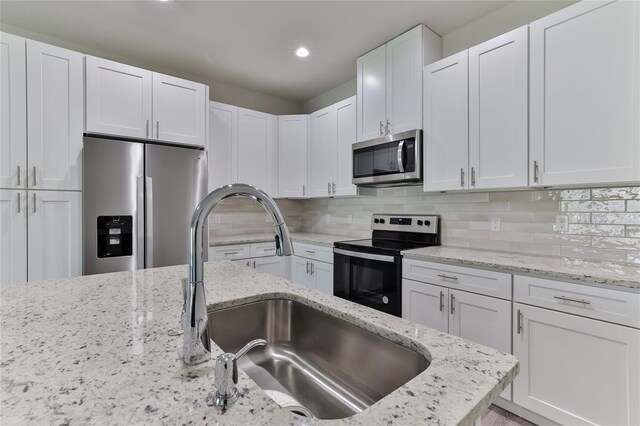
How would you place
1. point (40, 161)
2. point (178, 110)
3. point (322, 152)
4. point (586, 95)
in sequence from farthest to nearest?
point (322, 152) → point (178, 110) → point (40, 161) → point (586, 95)

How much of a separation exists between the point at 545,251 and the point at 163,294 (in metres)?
2.30

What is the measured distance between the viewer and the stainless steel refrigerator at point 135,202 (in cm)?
228

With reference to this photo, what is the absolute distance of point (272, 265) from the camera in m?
3.37

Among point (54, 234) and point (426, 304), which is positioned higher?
point (54, 234)

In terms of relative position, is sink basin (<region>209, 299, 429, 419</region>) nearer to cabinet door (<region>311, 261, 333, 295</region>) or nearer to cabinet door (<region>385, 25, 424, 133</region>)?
cabinet door (<region>311, 261, 333, 295</region>)

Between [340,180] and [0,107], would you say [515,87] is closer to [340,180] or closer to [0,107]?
[340,180]

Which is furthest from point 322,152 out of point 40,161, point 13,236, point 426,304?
point 13,236

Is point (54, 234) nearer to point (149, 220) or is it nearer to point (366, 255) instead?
point (149, 220)

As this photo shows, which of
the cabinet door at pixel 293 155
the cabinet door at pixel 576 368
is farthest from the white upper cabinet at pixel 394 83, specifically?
the cabinet door at pixel 576 368

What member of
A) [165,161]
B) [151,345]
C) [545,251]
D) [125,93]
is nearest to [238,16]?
[125,93]

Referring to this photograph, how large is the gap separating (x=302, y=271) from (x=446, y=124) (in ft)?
6.61

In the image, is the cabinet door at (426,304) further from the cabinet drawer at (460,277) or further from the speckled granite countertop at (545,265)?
the speckled granite countertop at (545,265)

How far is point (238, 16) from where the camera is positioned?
2334 mm

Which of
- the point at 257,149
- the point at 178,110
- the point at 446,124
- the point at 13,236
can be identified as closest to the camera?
the point at 13,236
